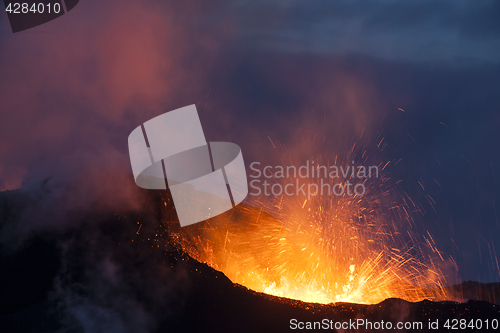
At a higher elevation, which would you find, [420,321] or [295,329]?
[295,329]

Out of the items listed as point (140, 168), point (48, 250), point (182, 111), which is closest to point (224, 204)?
point (140, 168)

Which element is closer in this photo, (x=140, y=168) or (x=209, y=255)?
(x=140, y=168)

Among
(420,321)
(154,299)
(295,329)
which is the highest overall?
(154,299)

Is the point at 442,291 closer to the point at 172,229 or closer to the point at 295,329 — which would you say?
the point at 295,329

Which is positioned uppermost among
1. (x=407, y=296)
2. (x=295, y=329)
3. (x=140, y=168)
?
(x=140, y=168)

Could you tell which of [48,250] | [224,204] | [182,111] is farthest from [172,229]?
[182,111]

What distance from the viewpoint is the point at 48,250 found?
42.7 ft

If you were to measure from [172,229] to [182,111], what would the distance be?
6.30 m

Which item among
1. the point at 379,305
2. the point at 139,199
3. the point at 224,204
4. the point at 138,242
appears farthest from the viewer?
the point at 224,204

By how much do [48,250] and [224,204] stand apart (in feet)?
26.8

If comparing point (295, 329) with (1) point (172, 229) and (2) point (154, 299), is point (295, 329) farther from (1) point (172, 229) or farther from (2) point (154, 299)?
(1) point (172, 229)

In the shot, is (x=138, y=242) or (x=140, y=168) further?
(x=138, y=242)

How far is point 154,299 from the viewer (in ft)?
38.3

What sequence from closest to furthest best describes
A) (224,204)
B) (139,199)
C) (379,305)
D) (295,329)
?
(295,329) < (379,305) < (139,199) < (224,204)
